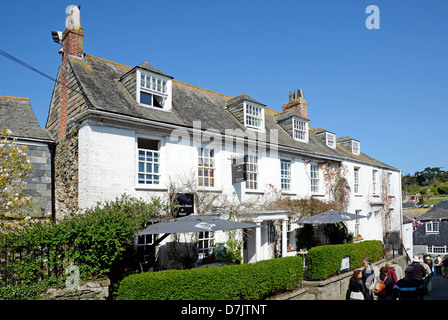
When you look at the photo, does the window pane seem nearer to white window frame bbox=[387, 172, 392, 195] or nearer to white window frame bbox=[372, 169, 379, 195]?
white window frame bbox=[372, 169, 379, 195]

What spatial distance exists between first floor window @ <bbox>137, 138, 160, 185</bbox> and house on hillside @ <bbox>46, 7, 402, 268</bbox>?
4cm

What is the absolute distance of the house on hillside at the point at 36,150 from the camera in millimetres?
12019

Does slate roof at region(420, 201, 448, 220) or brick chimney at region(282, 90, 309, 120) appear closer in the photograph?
brick chimney at region(282, 90, 309, 120)

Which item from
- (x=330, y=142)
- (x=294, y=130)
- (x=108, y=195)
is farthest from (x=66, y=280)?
(x=330, y=142)

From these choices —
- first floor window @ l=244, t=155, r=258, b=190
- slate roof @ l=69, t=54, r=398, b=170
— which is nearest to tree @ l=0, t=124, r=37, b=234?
slate roof @ l=69, t=54, r=398, b=170

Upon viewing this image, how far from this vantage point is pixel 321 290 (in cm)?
1238

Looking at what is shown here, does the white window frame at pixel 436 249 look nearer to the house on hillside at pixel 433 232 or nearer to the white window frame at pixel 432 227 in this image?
the house on hillside at pixel 433 232

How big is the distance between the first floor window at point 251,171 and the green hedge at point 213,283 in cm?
453

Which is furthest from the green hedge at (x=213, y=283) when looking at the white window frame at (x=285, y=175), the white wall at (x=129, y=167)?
the white window frame at (x=285, y=175)

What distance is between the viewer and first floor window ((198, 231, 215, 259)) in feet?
42.3

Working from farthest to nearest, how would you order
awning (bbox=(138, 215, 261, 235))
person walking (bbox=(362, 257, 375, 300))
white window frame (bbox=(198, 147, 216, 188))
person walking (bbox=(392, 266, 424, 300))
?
white window frame (bbox=(198, 147, 216, 188)) → person walking (bbox=(362, 257, 375, 300)) → awning (bbox=(138, 215, 261, 235)) → person walking (bbox=(392, 266, 424, 300))

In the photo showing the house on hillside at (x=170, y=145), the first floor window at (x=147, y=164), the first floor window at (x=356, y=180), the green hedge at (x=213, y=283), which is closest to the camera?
the green hedge at (x=213, y=283)

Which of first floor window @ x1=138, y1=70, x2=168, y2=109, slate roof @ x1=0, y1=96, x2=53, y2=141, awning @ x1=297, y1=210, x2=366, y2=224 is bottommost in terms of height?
awning @ x1=297, y1=210, x2=366, y2=224

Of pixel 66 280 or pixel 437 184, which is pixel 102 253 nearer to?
pixel 66 280
